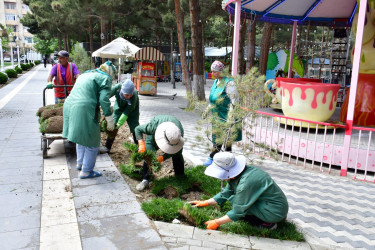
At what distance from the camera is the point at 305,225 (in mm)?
3512

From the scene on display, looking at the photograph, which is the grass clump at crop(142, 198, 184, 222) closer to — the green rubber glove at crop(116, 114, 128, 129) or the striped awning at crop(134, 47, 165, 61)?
the green rubber glove at crop(116, 114, 128, 129)

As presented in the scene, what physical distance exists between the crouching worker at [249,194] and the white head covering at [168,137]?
77cm

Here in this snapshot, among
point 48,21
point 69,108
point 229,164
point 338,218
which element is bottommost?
point 338,218

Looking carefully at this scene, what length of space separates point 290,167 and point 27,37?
89100 mm

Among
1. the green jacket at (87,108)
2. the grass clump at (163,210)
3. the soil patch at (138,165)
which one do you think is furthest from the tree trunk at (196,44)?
the grass clump at (163,210)

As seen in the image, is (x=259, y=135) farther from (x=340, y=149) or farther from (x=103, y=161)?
(x=103, y=161)

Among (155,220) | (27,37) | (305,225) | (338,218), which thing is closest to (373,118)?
(338,218)

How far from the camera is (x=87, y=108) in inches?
165

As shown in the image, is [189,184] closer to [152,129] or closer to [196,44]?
[152,129]

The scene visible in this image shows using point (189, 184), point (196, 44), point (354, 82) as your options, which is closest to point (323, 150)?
point (354, 82)

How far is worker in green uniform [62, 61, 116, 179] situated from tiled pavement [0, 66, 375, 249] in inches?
14.3

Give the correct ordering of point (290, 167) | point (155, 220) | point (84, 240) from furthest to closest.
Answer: point (290, 167) → point (155, 220) → point (84, 240)

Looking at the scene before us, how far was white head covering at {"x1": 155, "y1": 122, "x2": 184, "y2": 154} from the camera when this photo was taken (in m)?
3.75

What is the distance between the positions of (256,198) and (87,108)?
245 cm
